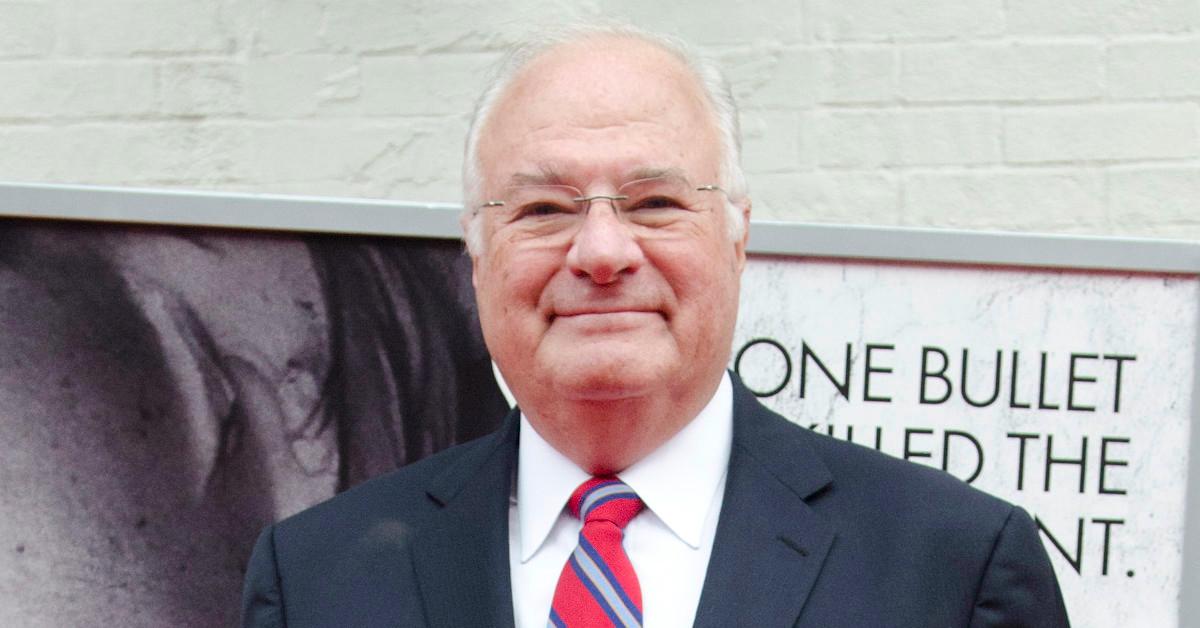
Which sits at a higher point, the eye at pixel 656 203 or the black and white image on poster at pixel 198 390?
the eye at pixel 656 203

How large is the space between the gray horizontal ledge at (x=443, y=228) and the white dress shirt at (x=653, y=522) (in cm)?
38

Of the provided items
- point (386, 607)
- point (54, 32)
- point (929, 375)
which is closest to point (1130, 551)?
point (929, 375)

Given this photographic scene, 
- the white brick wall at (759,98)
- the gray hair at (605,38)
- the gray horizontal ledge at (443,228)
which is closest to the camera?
the gray hair at (605,38)

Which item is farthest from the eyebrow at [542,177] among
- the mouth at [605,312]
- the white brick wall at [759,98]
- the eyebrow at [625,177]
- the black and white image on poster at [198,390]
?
the white brick wall at [759,98]

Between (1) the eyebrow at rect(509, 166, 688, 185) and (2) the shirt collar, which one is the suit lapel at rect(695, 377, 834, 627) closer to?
(2) the shirt collar

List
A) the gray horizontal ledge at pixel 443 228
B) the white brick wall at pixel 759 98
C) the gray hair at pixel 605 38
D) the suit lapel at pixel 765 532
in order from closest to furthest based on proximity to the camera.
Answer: the suit lapel at pixel 765 532 → the gray hair at pixel 605 38 → the gray horizontal ledge at pixel 443 228 → the white brick wall at pixel 759 98

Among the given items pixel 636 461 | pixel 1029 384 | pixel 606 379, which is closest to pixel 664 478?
pixel 636 461

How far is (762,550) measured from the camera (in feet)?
4.46

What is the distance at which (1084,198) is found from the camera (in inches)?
84.4

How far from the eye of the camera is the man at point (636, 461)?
134 cm

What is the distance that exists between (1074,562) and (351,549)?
0.97 m

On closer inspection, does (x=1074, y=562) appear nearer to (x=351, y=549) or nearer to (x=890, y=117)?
(x=890, y=117)

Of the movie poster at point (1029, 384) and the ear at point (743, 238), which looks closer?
the ear at point (743, 238)

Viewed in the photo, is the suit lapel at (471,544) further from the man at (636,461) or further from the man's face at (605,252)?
the man's face at (605,252)
